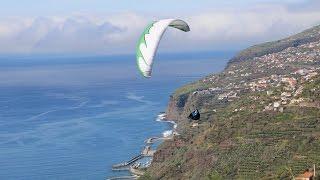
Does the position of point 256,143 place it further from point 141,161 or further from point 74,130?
point 74,130

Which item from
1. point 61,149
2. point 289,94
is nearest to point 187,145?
point 289,94

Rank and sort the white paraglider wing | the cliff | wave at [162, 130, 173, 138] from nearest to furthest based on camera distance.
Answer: the white paraglider wing < the cliff < wave at [162, 130, 173, 138]

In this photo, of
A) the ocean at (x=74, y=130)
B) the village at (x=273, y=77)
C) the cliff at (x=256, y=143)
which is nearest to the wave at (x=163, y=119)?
the ocean at (x=74, y=130)

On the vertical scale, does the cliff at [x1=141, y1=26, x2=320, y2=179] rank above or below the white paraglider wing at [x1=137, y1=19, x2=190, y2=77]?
below

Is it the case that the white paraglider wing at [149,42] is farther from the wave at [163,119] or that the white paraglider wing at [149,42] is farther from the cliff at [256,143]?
the wave at [163,119]

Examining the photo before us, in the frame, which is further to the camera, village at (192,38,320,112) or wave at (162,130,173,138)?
wave at (162,130,173,138)

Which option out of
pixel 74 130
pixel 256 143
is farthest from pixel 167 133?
pixel 256 143

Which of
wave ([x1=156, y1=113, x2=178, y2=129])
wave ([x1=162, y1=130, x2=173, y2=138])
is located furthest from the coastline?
wave ([x1=156, y1=113, x2=178, y2=129])

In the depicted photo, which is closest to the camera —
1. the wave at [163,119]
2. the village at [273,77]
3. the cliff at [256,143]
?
the cliff at [256,143]

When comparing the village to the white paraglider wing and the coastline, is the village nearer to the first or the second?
the coastline
